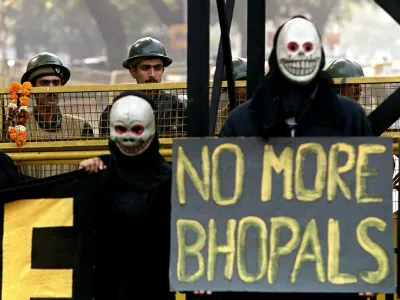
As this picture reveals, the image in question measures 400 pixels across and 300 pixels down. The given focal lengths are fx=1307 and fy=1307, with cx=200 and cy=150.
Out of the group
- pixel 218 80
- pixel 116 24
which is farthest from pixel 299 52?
pixel 116 24

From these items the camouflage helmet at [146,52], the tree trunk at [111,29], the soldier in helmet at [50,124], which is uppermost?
the tree trunk at [111,29]

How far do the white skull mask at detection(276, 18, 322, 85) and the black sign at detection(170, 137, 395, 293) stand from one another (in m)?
0.33

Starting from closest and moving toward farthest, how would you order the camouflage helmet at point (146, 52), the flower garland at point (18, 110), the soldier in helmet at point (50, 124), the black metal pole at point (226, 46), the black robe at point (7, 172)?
the black metal pole at point (226, 46) < the black robe at point (7, 172) < the flower garland at point (18, 110) < the soldier in helmet at point (50, 124) < the camouflage helmet at point (146, 52)

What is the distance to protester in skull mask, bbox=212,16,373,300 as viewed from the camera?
6.45m

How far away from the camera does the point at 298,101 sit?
645 centimetres

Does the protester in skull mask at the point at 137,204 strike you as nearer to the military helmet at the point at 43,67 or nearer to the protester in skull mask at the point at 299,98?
the protester in skull mask at the point at 299,98

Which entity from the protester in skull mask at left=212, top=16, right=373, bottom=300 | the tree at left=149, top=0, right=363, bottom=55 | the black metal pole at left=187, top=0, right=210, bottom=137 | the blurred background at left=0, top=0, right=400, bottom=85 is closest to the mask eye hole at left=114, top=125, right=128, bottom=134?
the black metal pole at left=187, top=0, right=210, bottom=137

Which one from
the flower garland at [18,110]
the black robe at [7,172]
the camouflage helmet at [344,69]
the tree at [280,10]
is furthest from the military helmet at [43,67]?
the tree at [280,10]

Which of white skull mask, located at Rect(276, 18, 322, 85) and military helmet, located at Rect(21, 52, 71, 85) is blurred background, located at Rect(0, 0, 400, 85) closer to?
military helmet, located at Rect(21, 52, 71, 85)

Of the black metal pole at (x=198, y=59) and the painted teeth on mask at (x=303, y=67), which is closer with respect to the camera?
the painted teeth on mask at (x=303, y=67)

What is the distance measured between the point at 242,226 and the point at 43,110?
2.66m

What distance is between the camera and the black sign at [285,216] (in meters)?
6.36

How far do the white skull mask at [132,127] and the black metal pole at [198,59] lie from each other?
0.27 metres

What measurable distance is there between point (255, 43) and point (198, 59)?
0.72 meters
